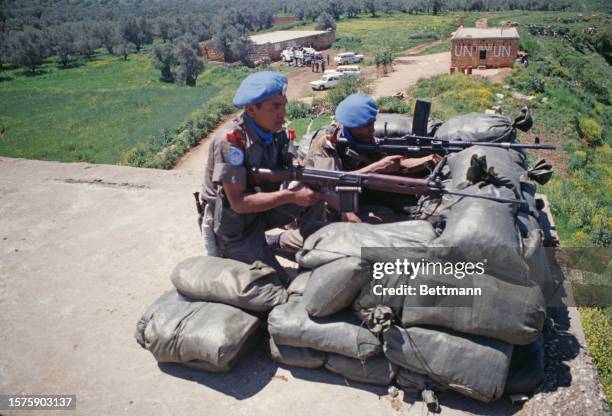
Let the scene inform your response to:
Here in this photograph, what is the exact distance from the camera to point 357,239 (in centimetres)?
342

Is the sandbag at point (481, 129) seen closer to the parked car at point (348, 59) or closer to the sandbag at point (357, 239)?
the sandbag at point (357, 239)

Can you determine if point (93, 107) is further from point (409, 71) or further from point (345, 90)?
point (409, 71)

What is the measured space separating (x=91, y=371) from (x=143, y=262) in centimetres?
181

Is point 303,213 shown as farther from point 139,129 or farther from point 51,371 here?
point 139,129

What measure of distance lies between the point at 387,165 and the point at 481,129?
1.33 metres

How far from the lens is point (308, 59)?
4325cm

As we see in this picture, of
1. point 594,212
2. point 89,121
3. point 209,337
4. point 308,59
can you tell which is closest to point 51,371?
point 209,337

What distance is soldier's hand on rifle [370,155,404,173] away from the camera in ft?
14.8

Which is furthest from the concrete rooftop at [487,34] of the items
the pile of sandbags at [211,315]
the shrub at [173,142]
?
the pile of sandbags at [211,315]

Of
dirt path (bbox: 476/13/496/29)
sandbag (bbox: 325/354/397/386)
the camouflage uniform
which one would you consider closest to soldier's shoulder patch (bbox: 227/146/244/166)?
the camouflage uniform

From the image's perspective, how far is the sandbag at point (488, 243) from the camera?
305 centimetres

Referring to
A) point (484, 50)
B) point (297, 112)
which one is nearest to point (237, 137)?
point (297, 112)

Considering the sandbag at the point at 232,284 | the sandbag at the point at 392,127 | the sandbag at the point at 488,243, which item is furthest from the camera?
the sandbag at the point at 392,127

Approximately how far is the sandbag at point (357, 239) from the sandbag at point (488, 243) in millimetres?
173
